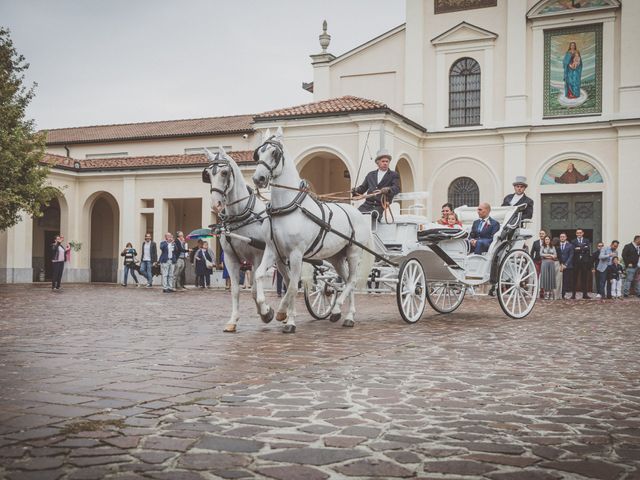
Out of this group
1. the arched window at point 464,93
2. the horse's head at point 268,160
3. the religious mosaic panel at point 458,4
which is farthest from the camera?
the arched window at point 464,93

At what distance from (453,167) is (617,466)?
26.8m

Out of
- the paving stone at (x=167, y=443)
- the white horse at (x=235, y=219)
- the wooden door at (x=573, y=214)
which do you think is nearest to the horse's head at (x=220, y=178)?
the white horse at (x=235, y=219)

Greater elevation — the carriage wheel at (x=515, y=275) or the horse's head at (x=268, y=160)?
the horse's head at (x=268, y=160)

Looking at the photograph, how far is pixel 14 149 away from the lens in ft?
77.7

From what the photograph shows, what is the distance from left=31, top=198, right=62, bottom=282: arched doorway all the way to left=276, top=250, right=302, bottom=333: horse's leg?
28325 millimetres

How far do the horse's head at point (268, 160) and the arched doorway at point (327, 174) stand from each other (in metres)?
22.0

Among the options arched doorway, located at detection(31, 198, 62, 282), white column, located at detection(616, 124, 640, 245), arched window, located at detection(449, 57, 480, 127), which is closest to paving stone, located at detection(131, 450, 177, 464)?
white column, located at detection(616, 124, 640, 245)

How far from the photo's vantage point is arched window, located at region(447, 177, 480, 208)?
2948cm

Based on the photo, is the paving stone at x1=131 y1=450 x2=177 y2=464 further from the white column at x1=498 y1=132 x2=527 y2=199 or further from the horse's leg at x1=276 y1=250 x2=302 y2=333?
the white column at x1=498 y1=132 x2=527 y2=199

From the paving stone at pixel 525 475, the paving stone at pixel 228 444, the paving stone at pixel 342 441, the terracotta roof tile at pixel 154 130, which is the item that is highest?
the terracotta roof tile at pixel 154 130

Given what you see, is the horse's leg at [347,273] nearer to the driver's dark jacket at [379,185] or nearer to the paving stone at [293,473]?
the driver's dark jacket at [379,185]

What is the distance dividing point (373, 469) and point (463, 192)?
1072 inches

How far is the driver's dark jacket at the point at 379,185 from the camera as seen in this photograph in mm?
11203

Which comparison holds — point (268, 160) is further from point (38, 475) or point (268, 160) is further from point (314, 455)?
point (38, 475)
